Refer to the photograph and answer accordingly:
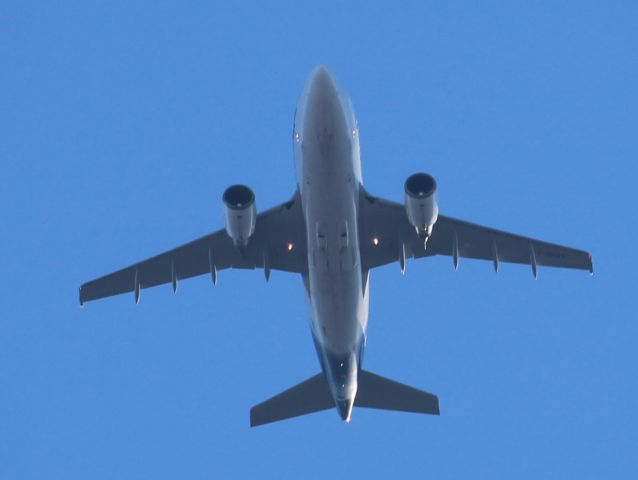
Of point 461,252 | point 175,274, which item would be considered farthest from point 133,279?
point 461,252

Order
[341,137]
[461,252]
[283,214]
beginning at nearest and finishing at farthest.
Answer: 1. [341,137]
2. [283,214]
3. [461,252]

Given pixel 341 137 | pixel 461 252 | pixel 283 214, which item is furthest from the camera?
pixel 461 252

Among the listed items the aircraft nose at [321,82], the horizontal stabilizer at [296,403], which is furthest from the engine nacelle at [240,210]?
→ the horizontal stabilizer at [296,403]

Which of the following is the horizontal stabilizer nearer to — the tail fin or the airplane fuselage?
the tail fin

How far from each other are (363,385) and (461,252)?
4.94 m

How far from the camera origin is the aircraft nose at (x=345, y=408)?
1224 inches

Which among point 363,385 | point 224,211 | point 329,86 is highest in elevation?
point 329,86

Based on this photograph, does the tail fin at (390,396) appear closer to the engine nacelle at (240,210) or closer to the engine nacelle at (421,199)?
the engine nacelle at (421,199)

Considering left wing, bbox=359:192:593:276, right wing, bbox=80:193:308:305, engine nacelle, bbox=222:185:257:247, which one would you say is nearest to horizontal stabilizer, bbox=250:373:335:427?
right wing, bbox=80:193:308:305

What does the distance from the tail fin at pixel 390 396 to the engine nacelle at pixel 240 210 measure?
23.3 ft

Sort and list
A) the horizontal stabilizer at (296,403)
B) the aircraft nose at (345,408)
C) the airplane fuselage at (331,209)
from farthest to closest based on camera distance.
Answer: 1. the horizontal stabilizer at (296,403)
2. the aircraft nose at (345,408)
3. the airplane fuselage at (331,209)

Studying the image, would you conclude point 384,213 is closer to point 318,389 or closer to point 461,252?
point 461,252

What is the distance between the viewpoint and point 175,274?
104 ft

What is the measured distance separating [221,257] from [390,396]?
21.2ft
